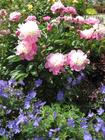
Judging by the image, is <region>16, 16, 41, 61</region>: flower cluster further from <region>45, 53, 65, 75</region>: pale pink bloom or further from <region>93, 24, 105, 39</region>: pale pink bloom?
<region>93, 24, 105, 39</region>: pale pink bloom

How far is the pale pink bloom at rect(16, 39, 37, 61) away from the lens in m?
3.45

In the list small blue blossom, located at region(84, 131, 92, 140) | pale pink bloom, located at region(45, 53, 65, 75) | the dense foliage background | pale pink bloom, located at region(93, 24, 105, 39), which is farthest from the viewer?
pale pink bloom, located at region(93, 24, 105, 39)

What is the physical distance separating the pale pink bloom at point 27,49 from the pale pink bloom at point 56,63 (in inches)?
5.1

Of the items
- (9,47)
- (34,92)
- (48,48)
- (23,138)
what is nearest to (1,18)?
(9,47)

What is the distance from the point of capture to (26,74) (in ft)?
11.5

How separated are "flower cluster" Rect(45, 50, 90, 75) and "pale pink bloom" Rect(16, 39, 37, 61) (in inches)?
5.3

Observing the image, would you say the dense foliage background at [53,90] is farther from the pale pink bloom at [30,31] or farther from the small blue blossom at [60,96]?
the pale pink bloom at [30,31]

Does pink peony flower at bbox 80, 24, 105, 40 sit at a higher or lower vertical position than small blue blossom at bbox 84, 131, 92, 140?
higher

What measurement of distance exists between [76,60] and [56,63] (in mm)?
144

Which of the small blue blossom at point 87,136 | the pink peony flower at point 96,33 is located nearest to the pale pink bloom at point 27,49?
the pink peony flower at point 96,33

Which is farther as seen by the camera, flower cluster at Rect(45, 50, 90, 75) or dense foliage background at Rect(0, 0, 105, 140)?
flower cluster at Rect(45, 50, 90, 75)

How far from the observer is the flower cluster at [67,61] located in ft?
11.1

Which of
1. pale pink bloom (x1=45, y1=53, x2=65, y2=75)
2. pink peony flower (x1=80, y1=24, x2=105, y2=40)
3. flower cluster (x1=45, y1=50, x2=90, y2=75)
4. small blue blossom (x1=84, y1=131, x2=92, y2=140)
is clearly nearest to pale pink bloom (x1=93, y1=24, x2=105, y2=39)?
pink peony flower (x1=80, y1=24, x2=105, y2=40)

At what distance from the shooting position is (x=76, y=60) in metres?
3.38
